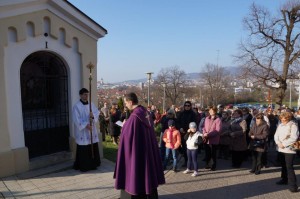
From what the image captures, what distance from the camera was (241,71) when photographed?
24797mm

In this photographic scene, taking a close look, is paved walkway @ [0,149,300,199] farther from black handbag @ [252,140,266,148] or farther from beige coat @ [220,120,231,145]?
beige coat @ [220,120,231,145]

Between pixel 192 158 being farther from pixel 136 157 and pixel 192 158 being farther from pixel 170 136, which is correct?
pixel 136 157

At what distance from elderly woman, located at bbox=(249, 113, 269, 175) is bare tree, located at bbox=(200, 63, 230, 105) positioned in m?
44.6

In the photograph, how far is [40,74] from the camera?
7926mm

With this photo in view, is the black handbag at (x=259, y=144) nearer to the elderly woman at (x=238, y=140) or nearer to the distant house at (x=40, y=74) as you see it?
the elderly woman at (x=238, y=140)

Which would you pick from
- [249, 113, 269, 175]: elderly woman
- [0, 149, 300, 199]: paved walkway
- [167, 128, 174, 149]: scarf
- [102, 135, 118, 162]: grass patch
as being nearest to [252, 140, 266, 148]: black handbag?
[249, 113, 269, 175]: elderly woman

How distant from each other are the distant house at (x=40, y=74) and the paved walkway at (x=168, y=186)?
0.76 meters

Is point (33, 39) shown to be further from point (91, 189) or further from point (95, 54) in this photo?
point (91, 189)

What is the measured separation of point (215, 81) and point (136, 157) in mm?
50221

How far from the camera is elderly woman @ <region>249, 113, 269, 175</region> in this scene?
7.46 m

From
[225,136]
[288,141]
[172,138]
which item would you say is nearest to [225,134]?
[225,136]

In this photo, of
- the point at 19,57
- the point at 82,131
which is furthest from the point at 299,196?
the point at 19,57

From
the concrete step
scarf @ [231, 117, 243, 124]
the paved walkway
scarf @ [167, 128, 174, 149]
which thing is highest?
scarf @ [231, 117, 243, 124]

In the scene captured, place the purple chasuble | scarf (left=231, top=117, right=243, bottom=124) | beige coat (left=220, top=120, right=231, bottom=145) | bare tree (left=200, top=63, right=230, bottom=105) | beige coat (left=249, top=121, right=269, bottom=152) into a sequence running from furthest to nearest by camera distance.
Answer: bare tree (left=200, top=63, right=230, bottom=105) → beige coat (left=220, top=120, right=231, bottom=145) → scarf (left=231, top=117, right=243, bottom=124) → beige coat (left=249, top=121, right=269, bottom=152) → the purple chasuble
